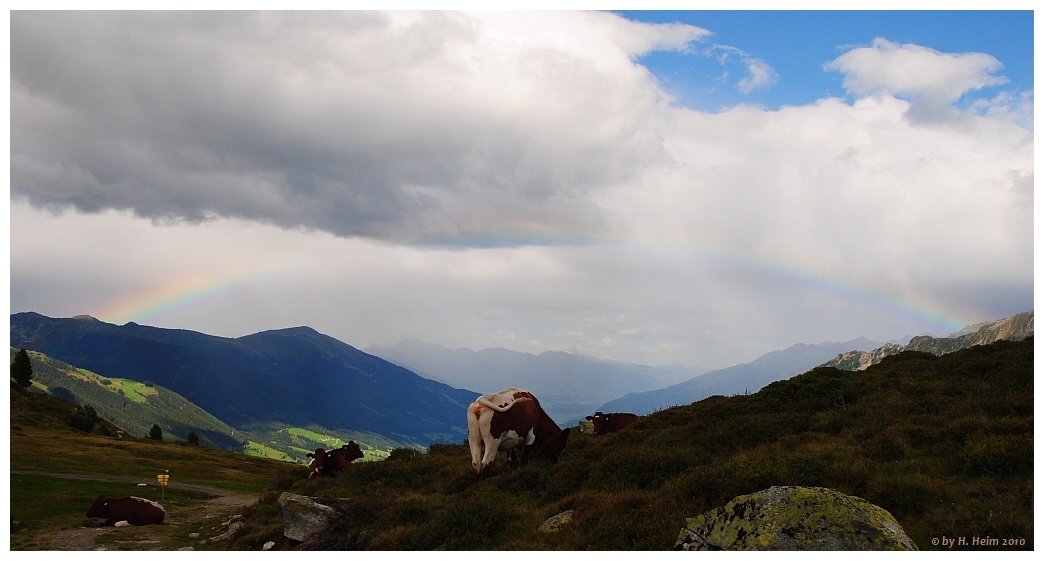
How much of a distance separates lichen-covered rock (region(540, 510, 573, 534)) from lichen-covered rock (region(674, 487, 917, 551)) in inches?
162

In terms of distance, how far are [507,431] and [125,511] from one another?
17339 mm

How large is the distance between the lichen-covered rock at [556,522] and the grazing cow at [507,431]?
6.82m

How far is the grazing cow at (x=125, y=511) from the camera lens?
23672 mm

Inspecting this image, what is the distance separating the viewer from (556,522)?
13.6m

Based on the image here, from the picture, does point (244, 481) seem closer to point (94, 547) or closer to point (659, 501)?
point (94, 547)

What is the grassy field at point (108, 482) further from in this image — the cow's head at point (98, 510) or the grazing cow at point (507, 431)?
the grazing cow at point (507, 431)

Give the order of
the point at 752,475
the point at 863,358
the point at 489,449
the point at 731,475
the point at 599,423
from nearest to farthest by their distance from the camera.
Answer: the point at 752,475, the point at 731,475, the point at 489,449, the point at 599,423, the point at 863,358

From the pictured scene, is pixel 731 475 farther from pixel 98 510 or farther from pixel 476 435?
pixel 98 510

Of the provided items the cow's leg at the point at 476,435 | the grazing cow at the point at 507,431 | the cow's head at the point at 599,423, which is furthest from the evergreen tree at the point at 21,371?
the grazing cow at the point at 507,431

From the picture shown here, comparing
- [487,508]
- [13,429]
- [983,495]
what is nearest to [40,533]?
[487,508]

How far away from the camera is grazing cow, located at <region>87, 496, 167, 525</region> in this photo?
2367 cm

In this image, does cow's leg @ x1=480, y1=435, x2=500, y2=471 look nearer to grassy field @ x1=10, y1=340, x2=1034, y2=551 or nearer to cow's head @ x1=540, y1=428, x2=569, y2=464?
grassy field @ x1=10, y1=340, x2=1034, y2=551

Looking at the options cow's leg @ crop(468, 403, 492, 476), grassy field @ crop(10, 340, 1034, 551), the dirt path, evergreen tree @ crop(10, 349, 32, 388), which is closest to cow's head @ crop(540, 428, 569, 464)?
grassy field @ crop(10, 340, 1034, 551)

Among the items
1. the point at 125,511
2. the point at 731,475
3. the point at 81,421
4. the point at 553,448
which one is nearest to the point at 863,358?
the point at 553,448
